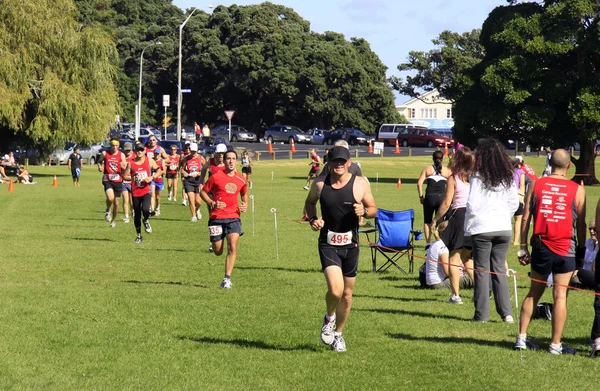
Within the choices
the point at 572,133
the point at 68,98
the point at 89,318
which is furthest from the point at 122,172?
the point at 572,133

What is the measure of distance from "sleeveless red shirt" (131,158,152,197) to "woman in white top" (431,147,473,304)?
27.4 ft

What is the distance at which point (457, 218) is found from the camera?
38.5 feet

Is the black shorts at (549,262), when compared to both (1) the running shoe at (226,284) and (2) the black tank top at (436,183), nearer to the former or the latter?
(1) the running shoe at (226,284)

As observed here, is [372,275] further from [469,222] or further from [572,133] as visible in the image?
[572,133]

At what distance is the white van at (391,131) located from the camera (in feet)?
265

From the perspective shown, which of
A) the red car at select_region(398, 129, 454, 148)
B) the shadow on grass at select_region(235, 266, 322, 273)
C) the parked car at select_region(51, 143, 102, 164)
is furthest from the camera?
the red car at select_region(398, 129, 454, 148)

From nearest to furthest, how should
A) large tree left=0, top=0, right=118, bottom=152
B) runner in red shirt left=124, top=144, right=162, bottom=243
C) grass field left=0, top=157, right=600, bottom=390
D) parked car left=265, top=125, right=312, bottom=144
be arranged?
1. grass field left=0, top=157, right=600, bottom=390
2. runner in red shirt left=124, top=144, right=162, bottom=243
3. large tree left=0, top=0, right=118, bottom=152
4. parked car left=265, top=125, right=312, bottom=144

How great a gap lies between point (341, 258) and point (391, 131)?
7382 cm

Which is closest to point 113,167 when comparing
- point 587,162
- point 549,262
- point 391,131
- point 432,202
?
point 432,202

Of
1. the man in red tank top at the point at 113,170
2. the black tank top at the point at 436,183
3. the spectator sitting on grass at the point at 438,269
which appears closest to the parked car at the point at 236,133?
the man in red tank top at the point at 113,170

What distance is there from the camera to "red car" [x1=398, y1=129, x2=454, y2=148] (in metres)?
78.2

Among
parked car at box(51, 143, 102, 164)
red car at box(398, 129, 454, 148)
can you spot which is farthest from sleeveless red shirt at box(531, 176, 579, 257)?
red car at box(398, 129, 454, 148)

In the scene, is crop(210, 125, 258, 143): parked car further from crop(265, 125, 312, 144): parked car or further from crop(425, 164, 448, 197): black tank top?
crop(425, 164, 448, 197): black tank top

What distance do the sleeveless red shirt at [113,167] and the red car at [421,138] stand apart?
57840mm
